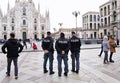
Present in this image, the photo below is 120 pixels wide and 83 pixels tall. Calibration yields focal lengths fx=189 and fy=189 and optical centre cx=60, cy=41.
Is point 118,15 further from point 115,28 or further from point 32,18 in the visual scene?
point 32,18

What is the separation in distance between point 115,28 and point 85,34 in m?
27.1

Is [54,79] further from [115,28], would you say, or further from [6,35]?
[6,35]

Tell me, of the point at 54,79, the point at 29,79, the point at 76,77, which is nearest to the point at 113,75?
the point at 76,77

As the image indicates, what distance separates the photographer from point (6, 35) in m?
77.8

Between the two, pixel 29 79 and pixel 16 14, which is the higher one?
pixel 16 14

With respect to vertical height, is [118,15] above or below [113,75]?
above

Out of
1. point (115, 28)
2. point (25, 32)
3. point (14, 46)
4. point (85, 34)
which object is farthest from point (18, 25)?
point (14, 46)

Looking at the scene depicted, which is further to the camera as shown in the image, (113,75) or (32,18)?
(32,18)

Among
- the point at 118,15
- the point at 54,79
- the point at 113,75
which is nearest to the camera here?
the point at 54,79

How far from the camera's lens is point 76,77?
717 centimetres

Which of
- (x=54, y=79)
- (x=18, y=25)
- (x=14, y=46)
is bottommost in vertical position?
(x=54, y=79)

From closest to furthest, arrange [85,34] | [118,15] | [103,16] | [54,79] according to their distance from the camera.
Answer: [54,79], [118,15], [103,16], [85,34]

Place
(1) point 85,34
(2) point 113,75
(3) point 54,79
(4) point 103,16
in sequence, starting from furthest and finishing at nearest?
(1) point 85,34 → (4) point 103,16 → (2) point 113,75 → (3) point 54,79

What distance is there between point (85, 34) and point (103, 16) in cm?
1874
